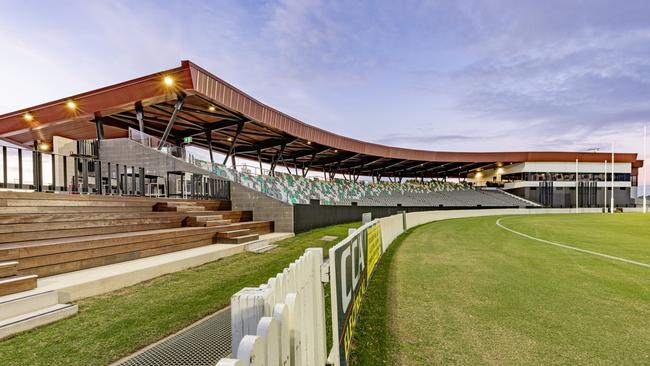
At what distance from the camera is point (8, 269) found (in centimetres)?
520

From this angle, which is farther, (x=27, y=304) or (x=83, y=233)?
(x=83, y=233)

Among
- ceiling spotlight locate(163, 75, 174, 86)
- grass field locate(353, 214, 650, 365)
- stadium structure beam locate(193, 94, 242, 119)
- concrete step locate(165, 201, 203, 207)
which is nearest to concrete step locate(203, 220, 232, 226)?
concrete step locate(165, 201, 203, 207)

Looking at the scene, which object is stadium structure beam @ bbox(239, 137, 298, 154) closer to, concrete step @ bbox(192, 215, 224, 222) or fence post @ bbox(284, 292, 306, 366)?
concrete step @ bbox(192, 215, 224, 222)

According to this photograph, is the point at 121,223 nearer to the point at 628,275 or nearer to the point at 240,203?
the point at 240,203

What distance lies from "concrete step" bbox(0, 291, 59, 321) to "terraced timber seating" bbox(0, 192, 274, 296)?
0.50m

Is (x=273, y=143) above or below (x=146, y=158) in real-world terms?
above

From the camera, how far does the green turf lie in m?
3.69

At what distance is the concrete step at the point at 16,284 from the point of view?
4.80m

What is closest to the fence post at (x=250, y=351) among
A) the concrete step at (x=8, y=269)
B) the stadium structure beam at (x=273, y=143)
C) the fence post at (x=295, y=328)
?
the fence post at (x=295, y=328)

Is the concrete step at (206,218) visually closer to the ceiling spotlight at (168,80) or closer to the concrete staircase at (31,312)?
the concrete staircase at (31,312)

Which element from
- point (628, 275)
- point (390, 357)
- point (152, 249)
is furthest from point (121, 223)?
point (628, 275)

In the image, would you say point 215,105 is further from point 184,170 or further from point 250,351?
point 250,351

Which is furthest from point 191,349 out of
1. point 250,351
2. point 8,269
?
point 8,269

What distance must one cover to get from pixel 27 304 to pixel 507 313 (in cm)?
726
